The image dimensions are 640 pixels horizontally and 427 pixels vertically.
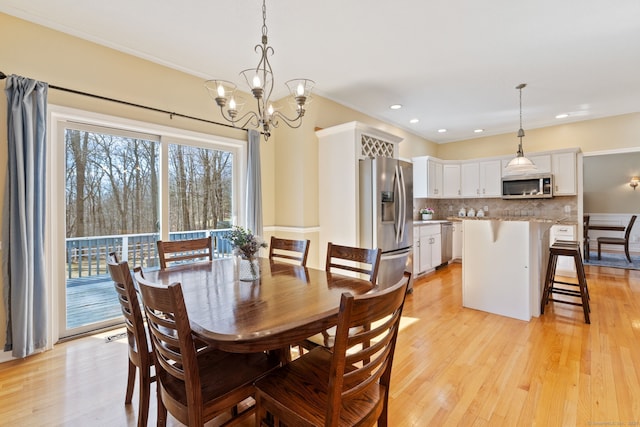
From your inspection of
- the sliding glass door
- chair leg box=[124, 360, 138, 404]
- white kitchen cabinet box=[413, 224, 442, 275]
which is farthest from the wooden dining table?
white kitchen cabinet box=[413, 224, 442, 275]

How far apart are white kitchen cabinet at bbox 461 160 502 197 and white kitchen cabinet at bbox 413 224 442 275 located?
1425 mm

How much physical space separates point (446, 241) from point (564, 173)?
7.37 ft

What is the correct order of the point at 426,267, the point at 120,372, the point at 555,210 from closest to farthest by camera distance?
the point at 120,372
the point at 426,267
the point at 555,210

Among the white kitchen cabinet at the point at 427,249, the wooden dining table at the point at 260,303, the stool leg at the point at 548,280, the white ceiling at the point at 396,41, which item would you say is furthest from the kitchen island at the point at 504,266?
the wooden dining table at the point at 260,303

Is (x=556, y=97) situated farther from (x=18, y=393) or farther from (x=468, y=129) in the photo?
(x=18, y=393)

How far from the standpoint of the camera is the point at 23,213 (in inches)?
88.4

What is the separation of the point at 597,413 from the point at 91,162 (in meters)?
4.30

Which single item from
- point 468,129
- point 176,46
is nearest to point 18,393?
point 176,46

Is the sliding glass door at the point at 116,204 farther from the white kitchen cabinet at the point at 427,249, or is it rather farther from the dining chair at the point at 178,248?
the white kitchen cabinet at the point at 427,249

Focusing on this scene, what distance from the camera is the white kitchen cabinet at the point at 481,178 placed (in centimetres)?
579

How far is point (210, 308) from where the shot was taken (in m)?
1.35

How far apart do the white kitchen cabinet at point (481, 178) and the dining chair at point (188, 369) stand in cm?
581

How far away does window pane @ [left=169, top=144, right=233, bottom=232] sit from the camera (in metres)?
3.34

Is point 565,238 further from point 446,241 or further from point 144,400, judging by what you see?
point 144,400
